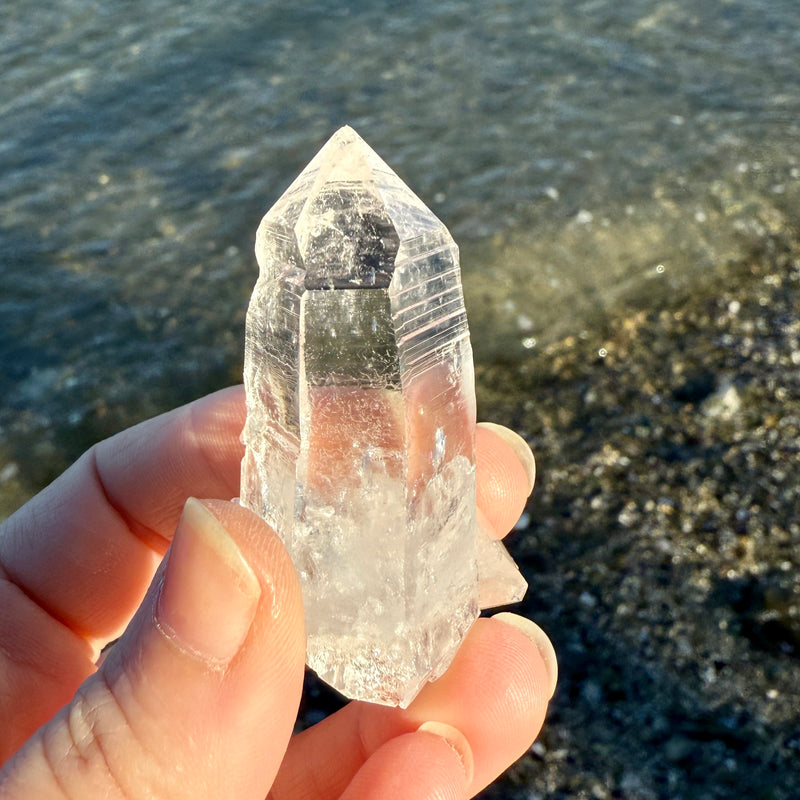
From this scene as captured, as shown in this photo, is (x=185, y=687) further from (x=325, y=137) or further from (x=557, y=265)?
(x=325, y=137)

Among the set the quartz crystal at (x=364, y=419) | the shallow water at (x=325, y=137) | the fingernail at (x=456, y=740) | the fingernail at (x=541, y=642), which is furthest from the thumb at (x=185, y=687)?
the shallow water at (x=325, y=137)

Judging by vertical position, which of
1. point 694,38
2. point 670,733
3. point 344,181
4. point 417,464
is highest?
point 344,181

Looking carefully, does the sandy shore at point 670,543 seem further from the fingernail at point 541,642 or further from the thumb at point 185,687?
the thumb at point 185,687

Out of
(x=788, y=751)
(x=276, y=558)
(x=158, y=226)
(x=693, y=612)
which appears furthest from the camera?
(x=158, y=226)

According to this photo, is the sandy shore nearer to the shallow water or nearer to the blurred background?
the blurred background

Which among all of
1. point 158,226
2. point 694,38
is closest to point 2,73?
point 158,226

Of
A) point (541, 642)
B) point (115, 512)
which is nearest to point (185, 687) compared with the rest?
point (541, 642)

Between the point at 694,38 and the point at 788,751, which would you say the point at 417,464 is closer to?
the point at 788,751
